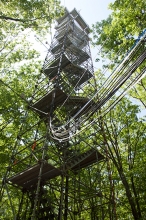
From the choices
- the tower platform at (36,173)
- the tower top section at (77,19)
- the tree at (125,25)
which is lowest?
the tower platform at (36,173)

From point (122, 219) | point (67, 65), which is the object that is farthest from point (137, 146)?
point (67, 65)

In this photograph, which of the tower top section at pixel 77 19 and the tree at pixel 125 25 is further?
the tower top section at pixel 77 19

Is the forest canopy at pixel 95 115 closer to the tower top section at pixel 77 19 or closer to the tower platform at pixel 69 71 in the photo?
the tower platform at pixel 69 71

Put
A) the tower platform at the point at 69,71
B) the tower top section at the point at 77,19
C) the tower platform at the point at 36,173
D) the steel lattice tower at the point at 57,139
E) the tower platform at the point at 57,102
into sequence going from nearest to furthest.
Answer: the tower platform at the point at 36,173 → the steel lattice tower at the point at 57,139 → the tower platform at the point at 57,102 → the tower platform at the point at 69,71 → the tower top section at the point at 77,19

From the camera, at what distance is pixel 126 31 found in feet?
31.7

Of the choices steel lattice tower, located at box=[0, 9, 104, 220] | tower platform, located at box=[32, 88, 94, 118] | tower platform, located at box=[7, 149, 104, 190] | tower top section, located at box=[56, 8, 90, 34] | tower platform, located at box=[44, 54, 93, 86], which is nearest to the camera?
tower platform, located at box=[7, 149, 104, 190]

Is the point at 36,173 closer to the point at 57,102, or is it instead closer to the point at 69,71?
the point at 57,102

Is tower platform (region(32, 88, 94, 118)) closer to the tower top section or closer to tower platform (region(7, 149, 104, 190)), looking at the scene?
tower platform (region(7, 149, 104, 190))

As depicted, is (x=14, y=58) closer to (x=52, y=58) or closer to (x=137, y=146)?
(x=52, y=58)

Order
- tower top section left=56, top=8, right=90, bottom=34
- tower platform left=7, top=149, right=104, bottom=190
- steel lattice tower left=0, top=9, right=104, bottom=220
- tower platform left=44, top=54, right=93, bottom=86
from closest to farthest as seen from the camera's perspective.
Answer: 1. tower platform left=7, top=149, right=104, bottom=190
2. steel lattice tower left=0, top=9, right=104, bottom=220
3. tower platform left=44, top=54, right=93, bottom=86
4. tower top section left=56, top=8, right=90, bottom=34

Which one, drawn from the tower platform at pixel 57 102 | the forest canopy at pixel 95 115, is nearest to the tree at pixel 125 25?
the forest canopy at pixel 95 115

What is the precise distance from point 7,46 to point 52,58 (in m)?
3.46

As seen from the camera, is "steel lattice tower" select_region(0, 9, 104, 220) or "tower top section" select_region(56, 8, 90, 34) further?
"tower top section" select_region(56, 8, 90, 34)

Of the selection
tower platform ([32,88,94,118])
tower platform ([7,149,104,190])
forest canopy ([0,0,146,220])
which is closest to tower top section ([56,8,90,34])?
forest canopy ([0,0,146,220])
